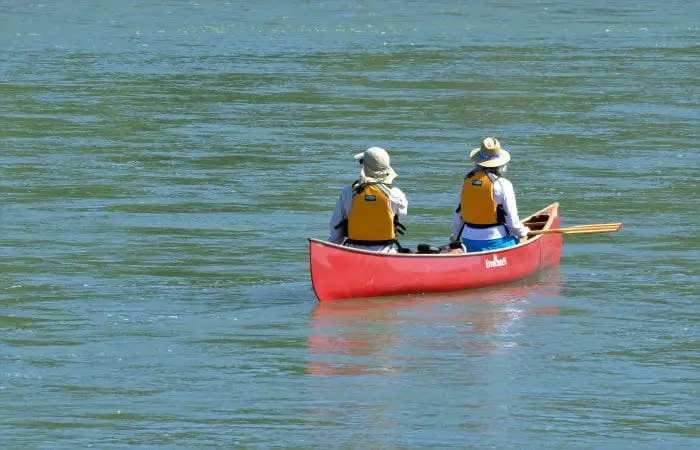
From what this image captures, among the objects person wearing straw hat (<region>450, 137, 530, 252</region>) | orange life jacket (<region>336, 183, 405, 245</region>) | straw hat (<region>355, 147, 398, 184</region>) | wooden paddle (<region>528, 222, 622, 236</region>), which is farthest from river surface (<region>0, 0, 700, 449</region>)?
straw hat (<region>355, 147, 398, 184</region>)

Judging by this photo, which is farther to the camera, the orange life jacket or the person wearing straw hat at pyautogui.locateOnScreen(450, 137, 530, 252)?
the person wearing straw hat at pyautogui.locateOnScreen(450, 137, 530, 252)

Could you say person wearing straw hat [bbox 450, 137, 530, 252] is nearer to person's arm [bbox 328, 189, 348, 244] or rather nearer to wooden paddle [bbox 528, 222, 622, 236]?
wooden paddle [bbox 528, 222, 622, 236]

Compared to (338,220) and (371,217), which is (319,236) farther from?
(371,217)

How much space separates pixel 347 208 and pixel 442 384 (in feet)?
9.69

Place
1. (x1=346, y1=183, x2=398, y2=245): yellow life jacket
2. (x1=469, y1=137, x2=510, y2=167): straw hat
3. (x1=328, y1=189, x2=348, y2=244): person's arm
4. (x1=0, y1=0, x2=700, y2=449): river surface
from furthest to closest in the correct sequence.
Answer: (x1=469, y1=137, x2=510, y2=167): straw hat
(x1=328, y1=189, x2=348, y2=244): person's arm
(x1=346, y1=183, x2=398, y2=245): yellow life jacket
(x1=0, y1=0, x2=700, y2=449): river surface

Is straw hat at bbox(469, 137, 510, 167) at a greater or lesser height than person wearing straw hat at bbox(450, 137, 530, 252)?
greater

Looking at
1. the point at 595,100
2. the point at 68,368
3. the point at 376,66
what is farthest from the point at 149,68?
the point at 68,368

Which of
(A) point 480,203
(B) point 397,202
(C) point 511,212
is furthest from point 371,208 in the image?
(C) point 511,212

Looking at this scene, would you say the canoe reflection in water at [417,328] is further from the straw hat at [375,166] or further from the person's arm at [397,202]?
the straw hat at [375,166]

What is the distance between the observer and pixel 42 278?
58.7ft

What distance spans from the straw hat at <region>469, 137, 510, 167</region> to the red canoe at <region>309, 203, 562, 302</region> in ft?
2.65

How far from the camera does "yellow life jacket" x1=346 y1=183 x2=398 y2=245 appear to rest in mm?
16328

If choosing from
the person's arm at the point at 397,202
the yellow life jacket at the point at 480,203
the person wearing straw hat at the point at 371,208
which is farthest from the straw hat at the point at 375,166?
the yellow life jacket at the point at 480,203

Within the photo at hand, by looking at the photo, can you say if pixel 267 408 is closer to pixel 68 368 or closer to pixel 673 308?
pixel 68 368
